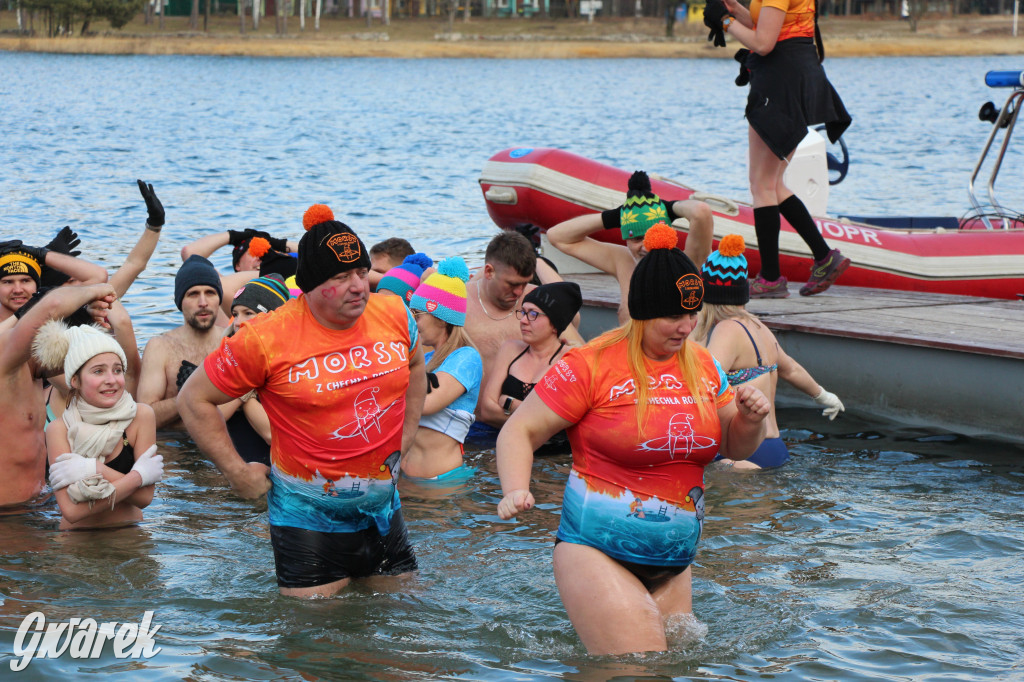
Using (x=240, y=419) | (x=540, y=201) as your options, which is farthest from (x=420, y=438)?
(x=540, y=201)

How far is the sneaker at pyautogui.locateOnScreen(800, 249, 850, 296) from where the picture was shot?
8.93 meters

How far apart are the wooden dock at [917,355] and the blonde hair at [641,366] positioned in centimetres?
411

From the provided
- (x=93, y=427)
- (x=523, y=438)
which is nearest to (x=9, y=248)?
(x=93, y=427)

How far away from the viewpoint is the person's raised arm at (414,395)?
5113 millimetres

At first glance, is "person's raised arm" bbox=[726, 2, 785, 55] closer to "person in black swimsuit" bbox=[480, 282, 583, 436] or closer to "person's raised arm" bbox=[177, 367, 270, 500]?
"person in black swimsuit" bbox=[480, 282, 583, 436]

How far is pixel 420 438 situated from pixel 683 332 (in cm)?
302

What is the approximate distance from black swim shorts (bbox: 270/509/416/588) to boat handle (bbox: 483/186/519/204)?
20.7 feet

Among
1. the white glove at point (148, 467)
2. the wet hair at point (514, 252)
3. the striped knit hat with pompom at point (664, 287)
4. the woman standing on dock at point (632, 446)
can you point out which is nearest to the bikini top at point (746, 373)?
the wet hair at point (514, 252)

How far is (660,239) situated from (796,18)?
14.7 feet

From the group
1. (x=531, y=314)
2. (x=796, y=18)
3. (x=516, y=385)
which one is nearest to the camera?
(x=531, y=314)

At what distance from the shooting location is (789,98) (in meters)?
8.19

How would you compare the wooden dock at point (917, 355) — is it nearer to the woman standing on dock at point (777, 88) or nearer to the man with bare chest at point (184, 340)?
the woman standing on dock at point (777, 88)

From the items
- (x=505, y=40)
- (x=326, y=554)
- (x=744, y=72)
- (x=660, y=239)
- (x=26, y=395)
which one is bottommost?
(x=326, y=554)

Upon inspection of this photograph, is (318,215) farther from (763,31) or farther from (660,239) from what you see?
(763,31)
